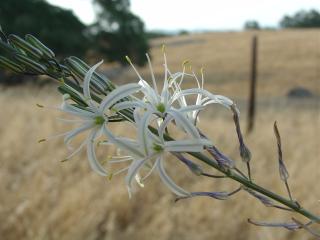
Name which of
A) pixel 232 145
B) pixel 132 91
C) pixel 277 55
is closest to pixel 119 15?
pixel 277 55

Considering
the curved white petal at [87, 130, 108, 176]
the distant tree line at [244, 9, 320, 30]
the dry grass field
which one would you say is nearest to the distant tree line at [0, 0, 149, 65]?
the dry grass field

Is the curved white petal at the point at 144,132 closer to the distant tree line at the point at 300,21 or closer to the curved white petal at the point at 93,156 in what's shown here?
the curved white petal at the point at 93,156

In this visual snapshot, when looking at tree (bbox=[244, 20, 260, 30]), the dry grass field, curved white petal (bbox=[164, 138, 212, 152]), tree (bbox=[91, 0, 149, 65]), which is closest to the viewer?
curved white petal (bbox=[164, 138, 212, 152])

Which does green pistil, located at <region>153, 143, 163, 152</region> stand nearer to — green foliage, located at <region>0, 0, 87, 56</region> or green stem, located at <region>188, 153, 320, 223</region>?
green stem, located at <region>188, 153, 320, 223</region>

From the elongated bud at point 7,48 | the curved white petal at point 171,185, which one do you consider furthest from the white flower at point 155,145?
the elongated bud at point 7,48

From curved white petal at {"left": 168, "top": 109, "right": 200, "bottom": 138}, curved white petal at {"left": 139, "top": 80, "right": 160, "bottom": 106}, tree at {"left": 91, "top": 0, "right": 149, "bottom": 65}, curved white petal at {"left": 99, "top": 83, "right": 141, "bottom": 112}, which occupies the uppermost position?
curved white petal at {"left": 99, "top": 83, "right": 141, "bottom": 112}

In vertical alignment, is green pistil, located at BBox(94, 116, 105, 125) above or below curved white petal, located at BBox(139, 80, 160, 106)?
below

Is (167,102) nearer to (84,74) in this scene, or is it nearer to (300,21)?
(84,74)

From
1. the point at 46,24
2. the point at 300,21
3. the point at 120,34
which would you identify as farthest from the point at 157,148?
the point at 300,21
